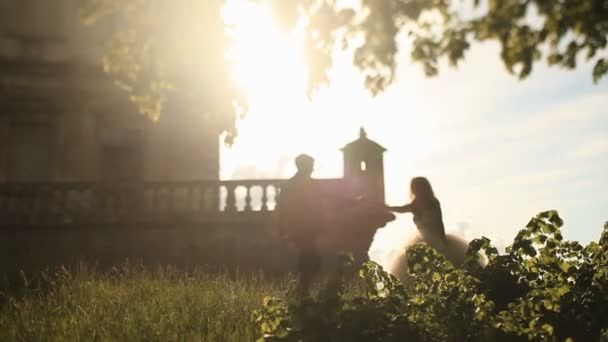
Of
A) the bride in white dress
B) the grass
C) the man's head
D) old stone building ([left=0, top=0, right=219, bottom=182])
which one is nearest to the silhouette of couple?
the man's head

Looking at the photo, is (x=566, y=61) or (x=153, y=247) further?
(x=153, y=247)

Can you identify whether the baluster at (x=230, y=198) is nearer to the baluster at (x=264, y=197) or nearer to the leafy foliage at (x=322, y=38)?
the baluster at (x=264, y=197)

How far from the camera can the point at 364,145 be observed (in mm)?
14695

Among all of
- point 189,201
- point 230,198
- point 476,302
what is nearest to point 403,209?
point 476,302

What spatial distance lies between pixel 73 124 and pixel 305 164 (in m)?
12.9

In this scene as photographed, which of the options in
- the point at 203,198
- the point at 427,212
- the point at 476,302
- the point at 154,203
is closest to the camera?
the point at 476,302

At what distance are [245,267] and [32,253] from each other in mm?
4490

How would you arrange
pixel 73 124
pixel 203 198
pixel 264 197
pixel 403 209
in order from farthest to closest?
1. pixel 73 124
2. pixel 203 198
3. pixel 264 197
4. pixel 403 209

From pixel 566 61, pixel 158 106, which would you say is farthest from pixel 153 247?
pixel 566 61

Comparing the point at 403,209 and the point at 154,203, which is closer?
the point at 403,209

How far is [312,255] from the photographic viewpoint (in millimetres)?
8672

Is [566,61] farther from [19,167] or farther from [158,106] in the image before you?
[19,167]

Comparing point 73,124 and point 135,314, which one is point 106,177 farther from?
point 135,314

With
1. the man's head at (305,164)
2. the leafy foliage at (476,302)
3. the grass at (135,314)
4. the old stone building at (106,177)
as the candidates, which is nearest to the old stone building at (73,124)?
the old stone building at (106,177)
